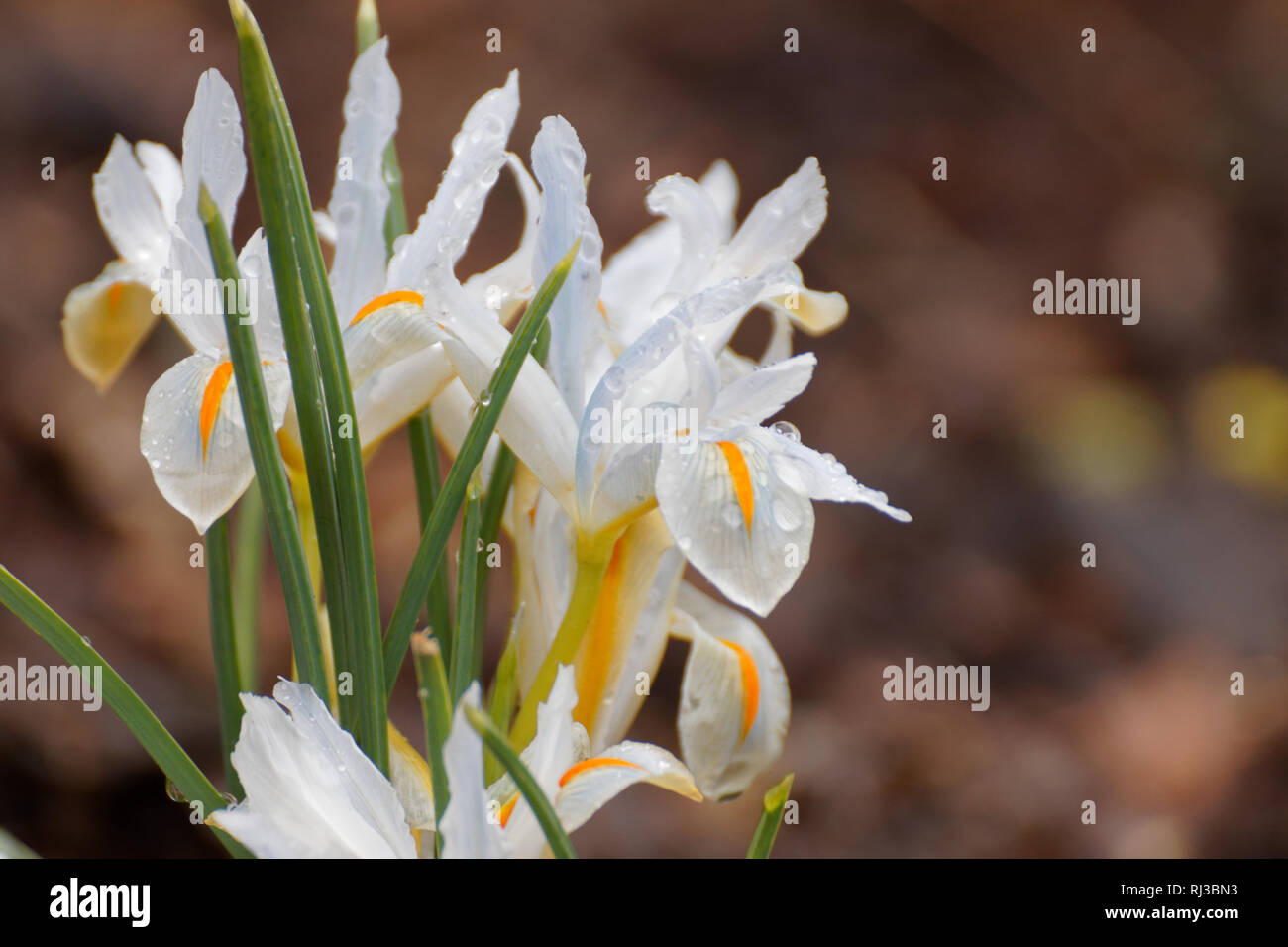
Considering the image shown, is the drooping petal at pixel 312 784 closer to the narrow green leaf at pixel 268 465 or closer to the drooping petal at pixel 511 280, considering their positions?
the narrow green leaf at pixel 268 465

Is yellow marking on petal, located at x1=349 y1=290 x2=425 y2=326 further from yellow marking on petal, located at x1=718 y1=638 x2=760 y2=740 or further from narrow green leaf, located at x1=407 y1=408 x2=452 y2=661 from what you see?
yellow marking on petal, located at x1=718 y1=638 x2=760 y2=740

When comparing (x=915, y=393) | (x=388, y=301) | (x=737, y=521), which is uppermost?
(x=915, y=393)

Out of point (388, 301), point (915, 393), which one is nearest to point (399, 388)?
point (388, 301)

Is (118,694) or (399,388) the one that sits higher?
(399,388)


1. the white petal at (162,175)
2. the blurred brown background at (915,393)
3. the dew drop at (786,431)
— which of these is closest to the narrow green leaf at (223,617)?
the white petal at (162,175)

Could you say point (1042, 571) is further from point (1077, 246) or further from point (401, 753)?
point (401, 753)

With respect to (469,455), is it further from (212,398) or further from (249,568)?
(249,568)

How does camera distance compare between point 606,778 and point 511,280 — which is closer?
point 606,778
